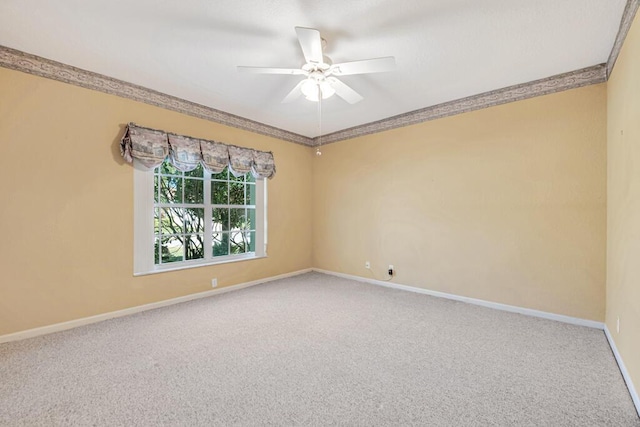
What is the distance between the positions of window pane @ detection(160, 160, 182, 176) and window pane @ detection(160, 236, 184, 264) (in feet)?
2.79

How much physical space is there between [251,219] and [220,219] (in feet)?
1.85

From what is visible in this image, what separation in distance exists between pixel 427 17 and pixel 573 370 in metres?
2.83

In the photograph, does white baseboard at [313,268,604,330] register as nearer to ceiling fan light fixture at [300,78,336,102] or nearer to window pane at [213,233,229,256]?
window pane at [213,233,229,256]

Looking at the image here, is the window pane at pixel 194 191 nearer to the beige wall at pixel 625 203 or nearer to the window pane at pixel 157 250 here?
the window pane at pixel 157 250

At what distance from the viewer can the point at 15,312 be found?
8.38 ft

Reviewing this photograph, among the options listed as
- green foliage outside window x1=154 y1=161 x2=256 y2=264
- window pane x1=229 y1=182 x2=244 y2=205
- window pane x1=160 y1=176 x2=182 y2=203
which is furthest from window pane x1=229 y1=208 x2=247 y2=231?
window pane x1=160 y1=176 x2=182 y2=203

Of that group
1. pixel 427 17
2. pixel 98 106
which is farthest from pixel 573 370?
pixel 98 106

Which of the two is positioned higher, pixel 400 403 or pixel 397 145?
pixel 397 145

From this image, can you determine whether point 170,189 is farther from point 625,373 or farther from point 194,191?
point 625,373

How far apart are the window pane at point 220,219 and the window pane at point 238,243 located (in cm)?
20

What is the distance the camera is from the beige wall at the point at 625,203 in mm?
1814

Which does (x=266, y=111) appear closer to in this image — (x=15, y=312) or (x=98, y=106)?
(x=98, y=106)

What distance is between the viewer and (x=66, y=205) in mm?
2811

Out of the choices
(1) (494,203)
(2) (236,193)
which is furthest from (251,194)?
(1) (494,203)
